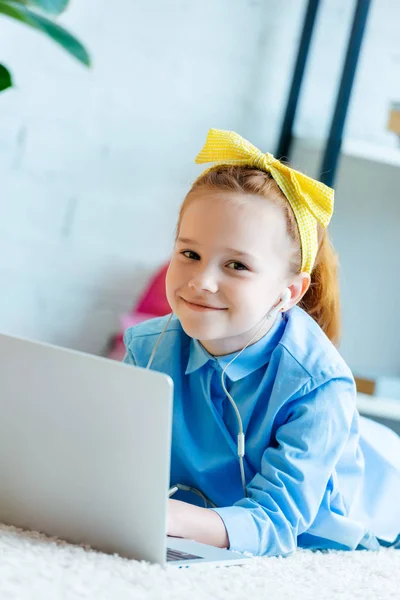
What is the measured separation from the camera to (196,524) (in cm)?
93

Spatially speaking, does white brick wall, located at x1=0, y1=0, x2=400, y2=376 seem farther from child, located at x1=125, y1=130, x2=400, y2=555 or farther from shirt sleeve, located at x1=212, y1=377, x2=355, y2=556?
shirt sleeve, located at x1=212, y1=377, x2=355, y2=556

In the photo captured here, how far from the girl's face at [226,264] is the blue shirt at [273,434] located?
0.24ft

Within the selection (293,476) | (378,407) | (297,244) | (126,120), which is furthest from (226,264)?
(126,120)

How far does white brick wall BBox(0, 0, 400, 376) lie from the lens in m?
2.29

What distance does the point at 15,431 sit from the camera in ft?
2.46

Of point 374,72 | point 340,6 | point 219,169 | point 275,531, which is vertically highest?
point 340,6

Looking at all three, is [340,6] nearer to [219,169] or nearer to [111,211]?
[111,211]

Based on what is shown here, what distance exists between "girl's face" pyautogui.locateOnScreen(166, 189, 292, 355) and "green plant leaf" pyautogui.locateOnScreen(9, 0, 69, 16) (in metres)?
0.28

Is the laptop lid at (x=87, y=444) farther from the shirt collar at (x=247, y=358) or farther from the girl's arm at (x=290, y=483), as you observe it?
the shirt collar at (x=247, y=358)

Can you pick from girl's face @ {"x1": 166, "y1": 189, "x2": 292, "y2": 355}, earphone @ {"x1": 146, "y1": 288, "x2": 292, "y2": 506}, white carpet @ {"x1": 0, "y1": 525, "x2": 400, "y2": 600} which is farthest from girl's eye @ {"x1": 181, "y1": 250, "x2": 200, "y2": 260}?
white carpet @ {"x1": 0, "y1": 525, "x2": 400, "y2": 600}

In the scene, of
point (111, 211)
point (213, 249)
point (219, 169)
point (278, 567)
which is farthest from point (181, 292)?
point (111, 211)

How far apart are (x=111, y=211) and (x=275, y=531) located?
1.55 m

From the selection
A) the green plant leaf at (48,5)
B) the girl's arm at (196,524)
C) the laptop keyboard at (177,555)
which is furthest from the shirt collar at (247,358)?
the green plant leaf at (48,5)

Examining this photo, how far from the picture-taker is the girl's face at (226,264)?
3.43ft
